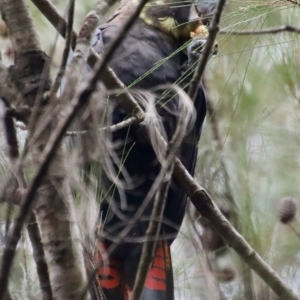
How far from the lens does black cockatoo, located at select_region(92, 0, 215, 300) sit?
1.65 metres

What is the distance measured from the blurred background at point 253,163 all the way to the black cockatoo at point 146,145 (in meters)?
0.07

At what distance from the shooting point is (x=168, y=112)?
1740mm

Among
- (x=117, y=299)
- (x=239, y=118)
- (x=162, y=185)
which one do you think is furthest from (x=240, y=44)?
(x=162, y=185)

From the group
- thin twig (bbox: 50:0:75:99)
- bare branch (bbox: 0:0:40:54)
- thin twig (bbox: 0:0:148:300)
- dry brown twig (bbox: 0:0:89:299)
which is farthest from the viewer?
bare branch (bbox: 0:0:40:54)

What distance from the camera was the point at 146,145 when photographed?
1735 mm

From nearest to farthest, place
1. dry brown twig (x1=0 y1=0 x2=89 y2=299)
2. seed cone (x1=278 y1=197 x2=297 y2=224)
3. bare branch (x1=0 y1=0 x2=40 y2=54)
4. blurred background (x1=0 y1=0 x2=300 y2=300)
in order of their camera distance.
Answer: dry brown twig (x1=0 y1=0 x2=89 y2=299) → bare branch (x1=0 y1=0 x2=40 y2=54) → seed cone (x1=278 y1=197 x2=297 y2=224) → blurred background (x1=0 y1=0 x2=300 y2=300)

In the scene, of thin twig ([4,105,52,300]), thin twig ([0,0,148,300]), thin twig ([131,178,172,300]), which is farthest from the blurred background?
thin twig ([0,0,148,300])

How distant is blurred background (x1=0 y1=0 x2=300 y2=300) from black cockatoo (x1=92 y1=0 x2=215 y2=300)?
0.07 meters

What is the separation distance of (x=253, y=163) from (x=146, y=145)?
28 centimetres

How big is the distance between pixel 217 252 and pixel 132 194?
0.96 feet

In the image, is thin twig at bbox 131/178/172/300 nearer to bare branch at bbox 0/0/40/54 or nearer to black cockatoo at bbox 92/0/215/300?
bare branch at bbox 0/0/40/54

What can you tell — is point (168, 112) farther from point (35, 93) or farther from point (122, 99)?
point (35, 93)

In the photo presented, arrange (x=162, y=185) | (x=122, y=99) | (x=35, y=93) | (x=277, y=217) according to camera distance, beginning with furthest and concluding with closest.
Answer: (x=277, y=217), (x=122, y=99), (x=35, y=93), (x=162, y=185)

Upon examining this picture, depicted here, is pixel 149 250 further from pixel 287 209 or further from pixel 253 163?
pixel 253 163
